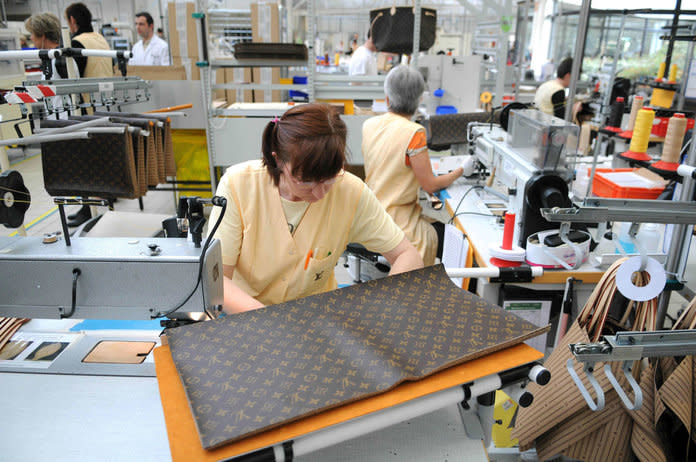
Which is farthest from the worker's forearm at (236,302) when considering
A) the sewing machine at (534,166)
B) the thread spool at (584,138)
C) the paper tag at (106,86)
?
the thread spool at (584,138)

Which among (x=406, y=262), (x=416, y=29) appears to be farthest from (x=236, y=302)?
(x=416, y=29)

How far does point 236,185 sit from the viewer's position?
130 cm

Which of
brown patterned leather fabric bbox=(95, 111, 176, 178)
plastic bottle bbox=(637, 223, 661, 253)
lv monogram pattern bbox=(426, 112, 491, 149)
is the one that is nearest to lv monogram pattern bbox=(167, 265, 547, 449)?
plastic bottle bbox=(637, 223, 661, 253)

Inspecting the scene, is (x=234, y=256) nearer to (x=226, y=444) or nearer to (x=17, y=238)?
(x=17, y=238)

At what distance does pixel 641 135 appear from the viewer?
7.37ft

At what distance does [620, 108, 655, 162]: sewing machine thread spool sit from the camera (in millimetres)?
2182

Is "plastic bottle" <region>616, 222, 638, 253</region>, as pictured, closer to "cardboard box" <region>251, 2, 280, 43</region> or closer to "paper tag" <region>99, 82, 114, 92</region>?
"paper tag" <region>99, 82, 114, 92</region>

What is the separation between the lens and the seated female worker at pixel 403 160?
88.4 inches

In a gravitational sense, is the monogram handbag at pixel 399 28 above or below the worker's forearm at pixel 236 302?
above

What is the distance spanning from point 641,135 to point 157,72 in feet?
11.9

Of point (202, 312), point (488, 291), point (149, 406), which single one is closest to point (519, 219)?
point (488, 291)

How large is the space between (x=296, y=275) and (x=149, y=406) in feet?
1.74

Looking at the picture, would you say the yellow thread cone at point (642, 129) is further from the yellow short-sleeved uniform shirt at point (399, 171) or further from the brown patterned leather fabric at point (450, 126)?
the yellow short-sleeved uniform shirt at point (399, 171)

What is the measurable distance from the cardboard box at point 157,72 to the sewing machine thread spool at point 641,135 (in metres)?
3.48
